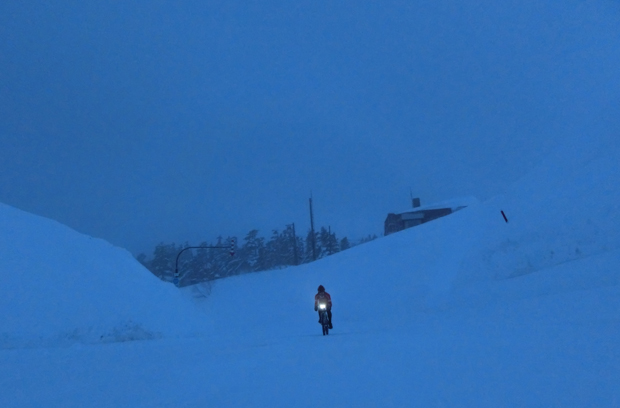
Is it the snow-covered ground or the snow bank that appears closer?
the snow-covered ground

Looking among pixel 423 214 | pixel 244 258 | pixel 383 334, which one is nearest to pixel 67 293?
pixel 383 334

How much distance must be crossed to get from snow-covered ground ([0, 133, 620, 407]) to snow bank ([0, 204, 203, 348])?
0.05 meters

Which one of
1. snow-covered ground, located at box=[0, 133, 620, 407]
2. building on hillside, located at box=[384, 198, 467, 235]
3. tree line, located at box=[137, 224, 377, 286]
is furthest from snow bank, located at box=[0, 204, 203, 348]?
tree line, located at box=[137, 224, 377, 286]

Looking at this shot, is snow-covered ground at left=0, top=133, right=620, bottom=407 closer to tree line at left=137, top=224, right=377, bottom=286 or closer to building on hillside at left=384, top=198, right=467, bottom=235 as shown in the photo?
building on hillside at left=384, top=198, right=467, bottom=235

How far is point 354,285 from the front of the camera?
35312mm

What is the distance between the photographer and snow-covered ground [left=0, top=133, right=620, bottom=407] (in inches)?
194

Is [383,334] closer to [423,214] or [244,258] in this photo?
[423,214]

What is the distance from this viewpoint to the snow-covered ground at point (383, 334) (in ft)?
16.1

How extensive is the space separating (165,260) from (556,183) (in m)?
72.5

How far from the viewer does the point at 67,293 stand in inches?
496

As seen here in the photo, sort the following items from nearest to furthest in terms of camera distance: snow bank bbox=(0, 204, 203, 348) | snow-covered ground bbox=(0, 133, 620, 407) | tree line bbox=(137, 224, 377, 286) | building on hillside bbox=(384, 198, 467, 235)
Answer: snow-covered ground bbox=(0, 133, 620, 407) → snow bank bbox=(0, 204, 203, 348) → building on hillside bbox=(384, 198, 467, 235) → tree line bbox=(137, 224, 377, 286)

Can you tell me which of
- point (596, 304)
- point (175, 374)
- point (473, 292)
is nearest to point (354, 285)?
point (473, 292)

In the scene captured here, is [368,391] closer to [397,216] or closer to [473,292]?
[473,292]

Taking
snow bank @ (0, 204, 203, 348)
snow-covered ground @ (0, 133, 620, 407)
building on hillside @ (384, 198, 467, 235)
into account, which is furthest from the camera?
building on hillside @ (384, 198, 467, 235)
